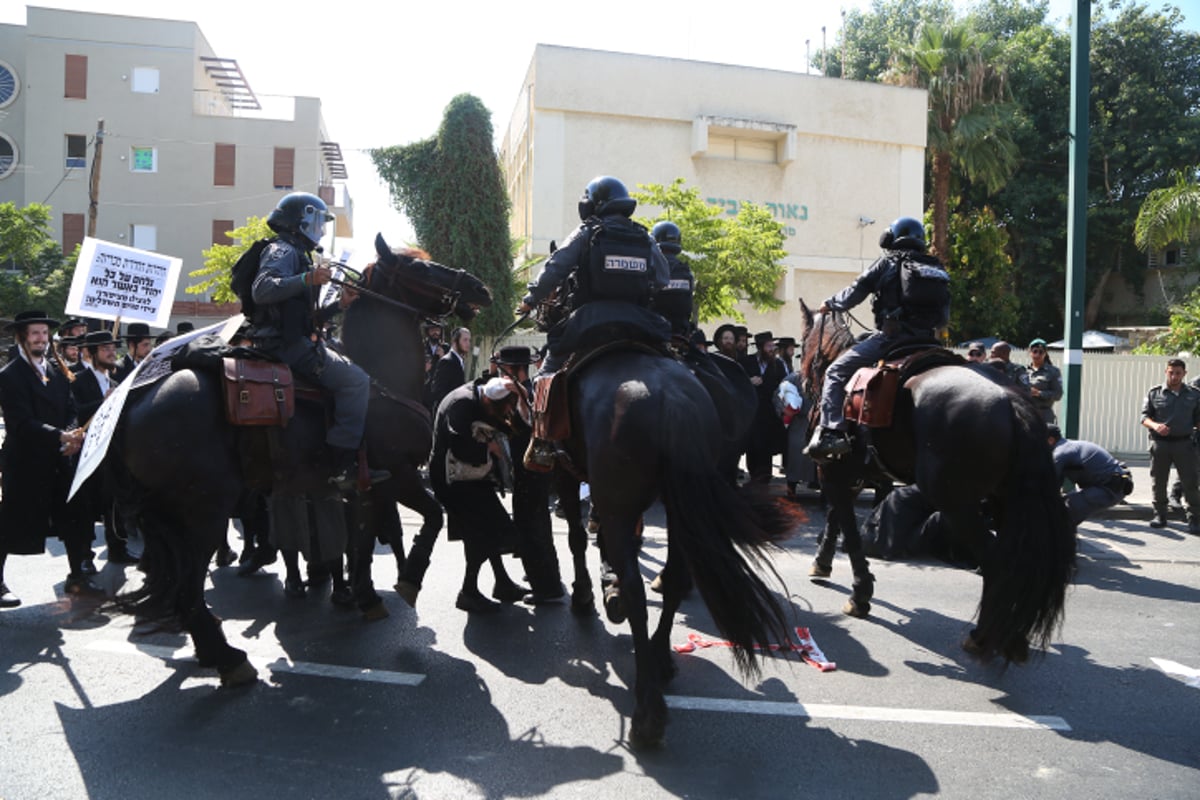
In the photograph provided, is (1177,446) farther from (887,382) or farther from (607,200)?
(607,200)

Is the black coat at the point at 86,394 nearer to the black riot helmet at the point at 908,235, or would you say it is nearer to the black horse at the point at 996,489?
the black horse at the point at 996,489

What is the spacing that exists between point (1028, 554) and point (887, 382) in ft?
4.38

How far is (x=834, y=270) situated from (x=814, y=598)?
22.5 metres

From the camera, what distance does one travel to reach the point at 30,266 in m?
30.8

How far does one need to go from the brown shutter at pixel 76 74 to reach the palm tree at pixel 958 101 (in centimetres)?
3053

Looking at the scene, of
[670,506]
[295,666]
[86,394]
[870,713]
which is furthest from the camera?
[86,394]

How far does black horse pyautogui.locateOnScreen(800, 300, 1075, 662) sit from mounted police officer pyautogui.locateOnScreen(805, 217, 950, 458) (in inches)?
20.6

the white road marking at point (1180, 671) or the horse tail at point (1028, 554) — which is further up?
the horse tail at point (1028, 554)

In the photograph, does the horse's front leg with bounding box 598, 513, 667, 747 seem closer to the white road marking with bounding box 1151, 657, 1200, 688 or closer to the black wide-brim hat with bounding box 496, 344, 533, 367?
the black wide-brim hat with bounding box 496, 344, 533, 367

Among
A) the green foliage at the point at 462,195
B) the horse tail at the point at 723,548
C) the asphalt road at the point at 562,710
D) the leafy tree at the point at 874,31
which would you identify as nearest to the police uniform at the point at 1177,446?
the asphalt road at the point at 562,710

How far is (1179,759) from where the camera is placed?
3.96 meters

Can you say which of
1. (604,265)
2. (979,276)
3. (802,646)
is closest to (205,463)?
(604,265)

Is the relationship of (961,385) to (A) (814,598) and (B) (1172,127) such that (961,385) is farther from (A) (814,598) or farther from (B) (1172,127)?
(B) (1172,127)

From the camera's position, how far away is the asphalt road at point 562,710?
371cm
